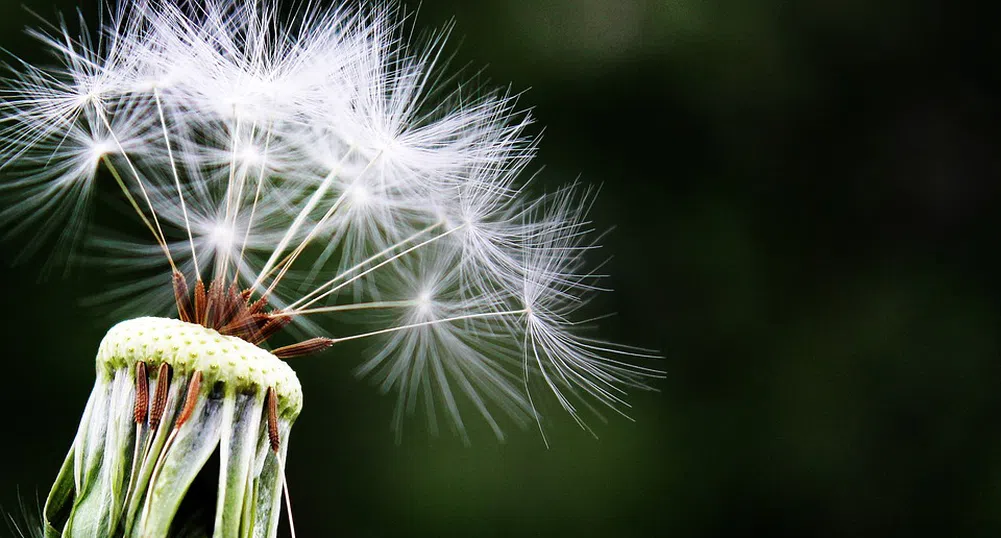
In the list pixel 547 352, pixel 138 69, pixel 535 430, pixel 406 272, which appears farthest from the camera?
pixel 535 430

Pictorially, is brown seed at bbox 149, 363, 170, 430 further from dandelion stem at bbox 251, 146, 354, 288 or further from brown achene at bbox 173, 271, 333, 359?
dandelion stem at bbox 251, 146, 354, 288

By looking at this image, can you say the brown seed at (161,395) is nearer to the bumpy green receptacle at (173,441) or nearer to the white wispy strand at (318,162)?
the bumpy green receptacle at (173,441)

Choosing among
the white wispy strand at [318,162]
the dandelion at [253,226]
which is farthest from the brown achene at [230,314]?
the white wispy strand at [318,162]

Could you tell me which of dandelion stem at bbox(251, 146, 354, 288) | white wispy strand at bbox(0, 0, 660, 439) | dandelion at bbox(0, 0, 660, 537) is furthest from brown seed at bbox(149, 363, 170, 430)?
white wispy strand at bbox(0, 0, 660, 439)

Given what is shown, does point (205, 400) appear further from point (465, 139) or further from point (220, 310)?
point (465, 139)

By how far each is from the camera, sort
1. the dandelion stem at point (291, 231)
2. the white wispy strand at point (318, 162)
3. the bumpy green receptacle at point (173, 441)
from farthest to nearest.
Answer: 1. the white wispy strand at point (318, 162)
2. the dandelion stem at point (291, 231)
3. the bumpy green receptacle at point (173, 441)

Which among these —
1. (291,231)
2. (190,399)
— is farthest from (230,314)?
(291,231)

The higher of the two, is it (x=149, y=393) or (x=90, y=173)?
(x=90, y=173)

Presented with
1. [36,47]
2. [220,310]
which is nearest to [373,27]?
[220,310]
